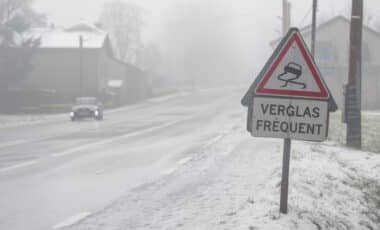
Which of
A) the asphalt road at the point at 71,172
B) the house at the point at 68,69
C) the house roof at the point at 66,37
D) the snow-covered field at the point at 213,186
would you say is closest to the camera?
the snow-covered field at the point at 213,186

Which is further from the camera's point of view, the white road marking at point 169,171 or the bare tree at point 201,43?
the bare tree at point 201,43

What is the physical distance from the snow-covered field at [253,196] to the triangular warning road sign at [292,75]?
57.3 inches

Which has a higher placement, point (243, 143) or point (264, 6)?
point (264, 6)

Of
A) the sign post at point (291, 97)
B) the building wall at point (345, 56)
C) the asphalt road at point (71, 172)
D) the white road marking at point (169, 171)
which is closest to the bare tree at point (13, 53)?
the building wall at point (345, 56)

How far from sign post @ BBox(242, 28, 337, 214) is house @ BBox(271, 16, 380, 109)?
54412 mm

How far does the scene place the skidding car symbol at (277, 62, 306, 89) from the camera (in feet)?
23.4

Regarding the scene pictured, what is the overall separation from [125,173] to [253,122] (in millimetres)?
7005

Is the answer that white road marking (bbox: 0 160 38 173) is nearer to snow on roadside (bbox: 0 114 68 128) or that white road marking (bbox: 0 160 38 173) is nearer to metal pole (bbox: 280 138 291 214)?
metal pole (bbox: 280 138 291 214)

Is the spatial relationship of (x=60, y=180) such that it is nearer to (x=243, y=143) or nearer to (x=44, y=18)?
(x=243, y=143)

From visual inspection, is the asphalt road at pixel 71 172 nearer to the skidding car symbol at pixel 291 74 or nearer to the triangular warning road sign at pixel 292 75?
the triangular warning road sign at pixel 292 75

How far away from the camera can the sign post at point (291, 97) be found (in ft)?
23.4

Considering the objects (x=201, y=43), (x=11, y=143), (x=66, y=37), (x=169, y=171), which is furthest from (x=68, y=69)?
(x=201, y=43)

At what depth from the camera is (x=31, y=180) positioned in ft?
42.3

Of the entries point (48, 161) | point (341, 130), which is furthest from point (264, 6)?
point (48, 161)
